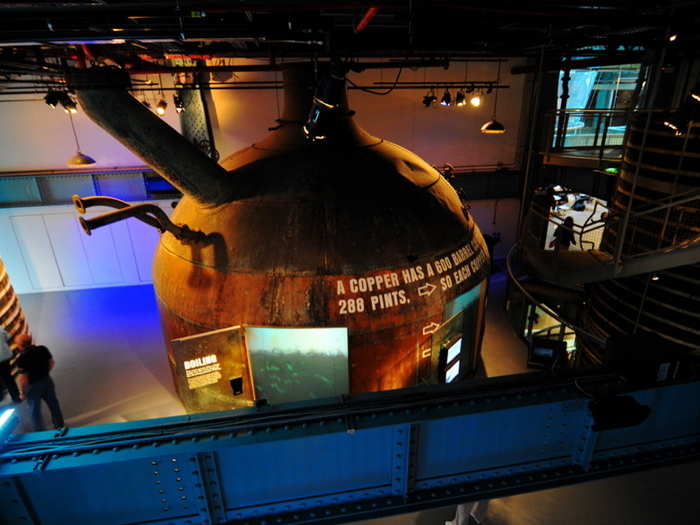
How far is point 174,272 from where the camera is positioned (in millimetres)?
7812

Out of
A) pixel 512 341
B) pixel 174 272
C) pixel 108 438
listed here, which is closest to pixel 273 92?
pixel 174 272

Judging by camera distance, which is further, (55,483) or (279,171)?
(279,171)

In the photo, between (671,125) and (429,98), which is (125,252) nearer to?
(429,98)

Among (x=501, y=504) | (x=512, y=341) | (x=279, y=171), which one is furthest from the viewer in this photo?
(x=512, y=341)

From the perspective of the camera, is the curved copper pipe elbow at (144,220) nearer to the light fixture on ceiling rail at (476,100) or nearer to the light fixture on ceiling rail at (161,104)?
the light fixture on ceiling rail at (161,104)

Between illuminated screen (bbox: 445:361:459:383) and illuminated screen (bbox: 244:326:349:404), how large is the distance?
2.30 metres

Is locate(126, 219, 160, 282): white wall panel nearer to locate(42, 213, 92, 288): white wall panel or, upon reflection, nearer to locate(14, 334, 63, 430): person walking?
locate(42, 213, 92, 288): white wall panel

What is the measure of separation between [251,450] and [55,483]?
5.10 feet

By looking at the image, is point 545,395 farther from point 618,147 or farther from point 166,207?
point 166,207

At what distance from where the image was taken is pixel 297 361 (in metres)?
7.23

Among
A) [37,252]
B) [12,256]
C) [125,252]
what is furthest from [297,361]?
[12,256]

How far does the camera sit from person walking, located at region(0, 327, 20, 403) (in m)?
8.43

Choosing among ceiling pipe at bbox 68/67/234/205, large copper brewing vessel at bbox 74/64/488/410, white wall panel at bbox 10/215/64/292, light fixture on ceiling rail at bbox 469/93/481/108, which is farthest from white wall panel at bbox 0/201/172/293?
light fixture on ceiling rail at bbox 469/93/481/108

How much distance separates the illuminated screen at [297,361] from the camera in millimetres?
6949
